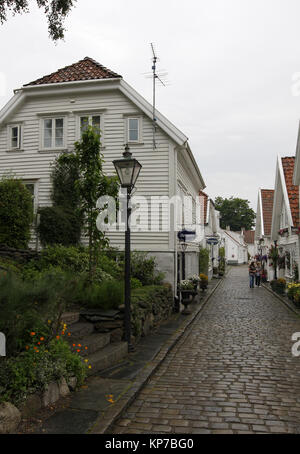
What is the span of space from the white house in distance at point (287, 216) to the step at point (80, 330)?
1302 cm

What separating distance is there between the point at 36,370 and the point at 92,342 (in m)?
2.14

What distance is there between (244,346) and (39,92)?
41.2ft

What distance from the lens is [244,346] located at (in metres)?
9.00

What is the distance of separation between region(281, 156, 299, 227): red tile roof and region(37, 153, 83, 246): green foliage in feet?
35.1

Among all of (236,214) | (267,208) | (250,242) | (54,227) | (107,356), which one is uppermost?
(236,214)

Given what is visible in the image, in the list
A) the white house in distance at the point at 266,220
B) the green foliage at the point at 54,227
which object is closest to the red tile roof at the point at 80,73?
the green foliage at the point at 54,227

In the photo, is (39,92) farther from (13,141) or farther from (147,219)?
(147,219)

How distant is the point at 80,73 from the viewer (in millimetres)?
15875

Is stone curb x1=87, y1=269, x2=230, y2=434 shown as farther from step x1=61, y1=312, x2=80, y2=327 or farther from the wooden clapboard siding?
the wooden clapboard siding

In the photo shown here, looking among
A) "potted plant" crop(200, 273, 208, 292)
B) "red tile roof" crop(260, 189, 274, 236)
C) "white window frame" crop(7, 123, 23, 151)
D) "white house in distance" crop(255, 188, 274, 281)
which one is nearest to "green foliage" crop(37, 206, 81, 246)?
"white window frame" crop(7, 123, 23, 151)

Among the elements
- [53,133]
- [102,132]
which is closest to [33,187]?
[53,133]

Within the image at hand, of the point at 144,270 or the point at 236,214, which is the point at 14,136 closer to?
the point at 144,270

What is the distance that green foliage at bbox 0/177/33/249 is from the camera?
38.0 ft

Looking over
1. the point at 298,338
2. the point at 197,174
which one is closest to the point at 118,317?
the point at 298,338
